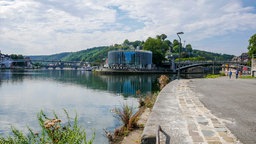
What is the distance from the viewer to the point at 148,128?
5.91 metres

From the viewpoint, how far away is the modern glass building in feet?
363

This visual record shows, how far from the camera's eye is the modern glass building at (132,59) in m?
111

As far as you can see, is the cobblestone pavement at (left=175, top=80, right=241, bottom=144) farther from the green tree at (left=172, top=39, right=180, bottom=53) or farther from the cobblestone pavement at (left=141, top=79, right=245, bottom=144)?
the green tree at (left=172, top=39, right=180, bottom=53)

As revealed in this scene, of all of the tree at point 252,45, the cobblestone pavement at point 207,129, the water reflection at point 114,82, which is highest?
the tree at point 252,45

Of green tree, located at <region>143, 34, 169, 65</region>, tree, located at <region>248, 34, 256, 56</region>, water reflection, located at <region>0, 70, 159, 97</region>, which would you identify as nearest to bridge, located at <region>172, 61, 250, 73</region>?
green tree, located at <region>143, 34, 169, 65</region>

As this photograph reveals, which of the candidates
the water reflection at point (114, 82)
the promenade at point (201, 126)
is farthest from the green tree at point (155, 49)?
the promenade at point (201, 126)

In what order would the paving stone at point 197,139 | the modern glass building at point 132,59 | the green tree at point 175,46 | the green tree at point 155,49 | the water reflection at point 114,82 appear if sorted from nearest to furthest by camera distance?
the paving stone at point 197,139, the water reflection at point 114,82, the modern glass building at point 132,59, the green tree at point 155,49, the green tree at point 175,46

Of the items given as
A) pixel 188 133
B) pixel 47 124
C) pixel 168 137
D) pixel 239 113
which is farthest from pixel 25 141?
pixel 239 113

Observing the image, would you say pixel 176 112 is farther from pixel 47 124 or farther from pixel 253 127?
pixel 47 124

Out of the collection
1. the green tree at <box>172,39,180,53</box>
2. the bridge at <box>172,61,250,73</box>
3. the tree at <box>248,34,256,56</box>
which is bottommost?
the bridge at <box>172,61,250,73</box>

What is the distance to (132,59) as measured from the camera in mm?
112312

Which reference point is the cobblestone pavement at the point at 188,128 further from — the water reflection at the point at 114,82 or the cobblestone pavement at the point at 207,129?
the water reflection at the point at 114,82

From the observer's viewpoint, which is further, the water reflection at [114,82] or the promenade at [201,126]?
the water reflection at [114,82]

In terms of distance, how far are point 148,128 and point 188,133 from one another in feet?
3.09
